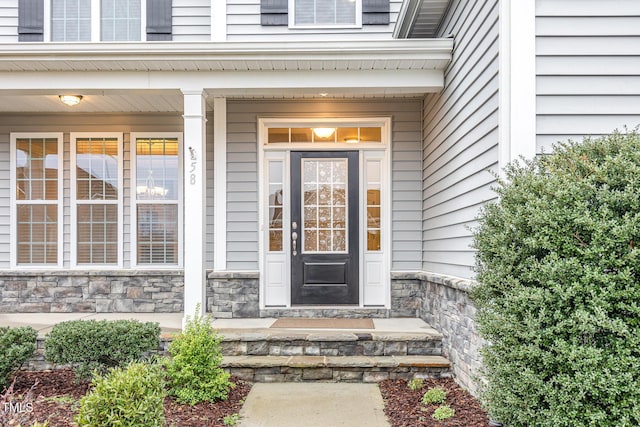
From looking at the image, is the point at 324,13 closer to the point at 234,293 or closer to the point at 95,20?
the point at 95,20

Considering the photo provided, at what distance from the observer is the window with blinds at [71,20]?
5.71 meters

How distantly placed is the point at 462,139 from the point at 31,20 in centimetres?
545

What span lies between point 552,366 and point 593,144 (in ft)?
3.61

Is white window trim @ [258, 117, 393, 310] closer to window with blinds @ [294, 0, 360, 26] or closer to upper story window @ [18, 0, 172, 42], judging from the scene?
window with blinds @ [294, 0, 360, 26]

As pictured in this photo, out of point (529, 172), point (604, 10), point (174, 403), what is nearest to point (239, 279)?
point (174, 403)

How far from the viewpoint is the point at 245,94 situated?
→ 472 cm

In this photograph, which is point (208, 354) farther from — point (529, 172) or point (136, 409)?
point (529, 172)

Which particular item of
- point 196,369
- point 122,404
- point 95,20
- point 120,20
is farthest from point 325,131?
point 122,404

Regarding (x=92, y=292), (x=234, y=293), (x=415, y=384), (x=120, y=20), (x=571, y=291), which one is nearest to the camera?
(x=571, y=291)

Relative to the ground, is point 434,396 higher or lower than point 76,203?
lower

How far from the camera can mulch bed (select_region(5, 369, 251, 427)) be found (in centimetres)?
305

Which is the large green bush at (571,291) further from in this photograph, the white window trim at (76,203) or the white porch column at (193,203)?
the white window trim at (76,203)

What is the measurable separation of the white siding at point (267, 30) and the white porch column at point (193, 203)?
58.4 inches

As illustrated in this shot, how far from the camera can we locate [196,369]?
3398 millimetres
